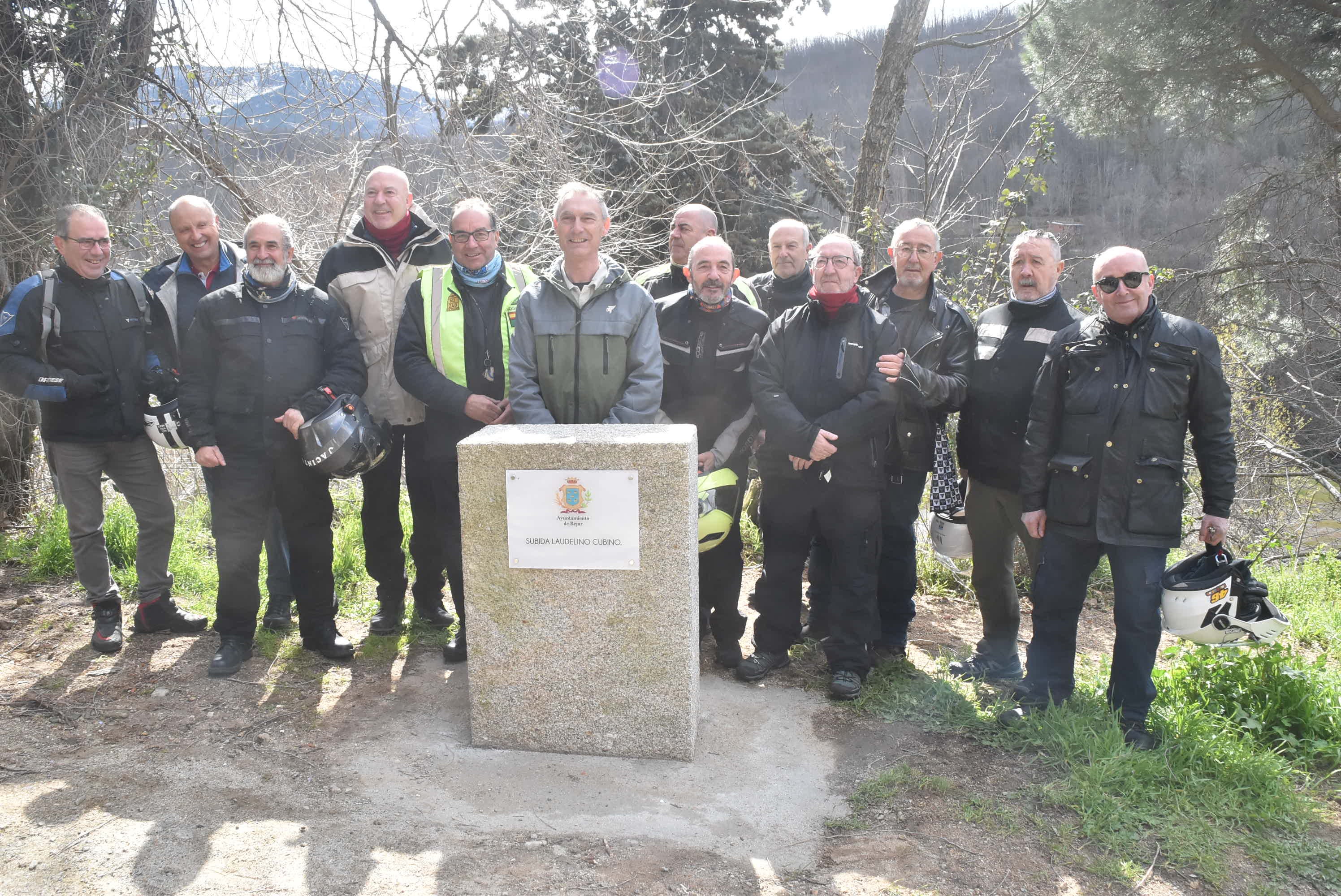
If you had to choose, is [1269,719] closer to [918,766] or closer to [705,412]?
[918,766]

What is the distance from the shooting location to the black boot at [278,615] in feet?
16.0

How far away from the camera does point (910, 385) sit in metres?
4.04

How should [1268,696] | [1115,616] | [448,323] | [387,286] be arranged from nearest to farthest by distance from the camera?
[1115,616]
[1268,696]
[448,323]
[387,286]

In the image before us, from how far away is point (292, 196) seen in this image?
7.46 metres

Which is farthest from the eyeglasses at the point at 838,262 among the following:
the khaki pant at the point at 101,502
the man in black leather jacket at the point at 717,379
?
the khaki pant at the point at 101,502

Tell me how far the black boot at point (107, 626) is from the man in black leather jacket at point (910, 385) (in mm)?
3752

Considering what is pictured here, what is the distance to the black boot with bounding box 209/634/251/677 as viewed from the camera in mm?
4348

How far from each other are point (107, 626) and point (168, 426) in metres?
1.18

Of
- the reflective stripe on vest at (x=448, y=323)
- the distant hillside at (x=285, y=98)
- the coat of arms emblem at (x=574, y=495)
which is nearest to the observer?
the coat of arms emblem at (x=574, y=495)

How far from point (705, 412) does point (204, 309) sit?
7.58 feet

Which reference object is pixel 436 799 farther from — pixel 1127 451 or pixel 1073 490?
pixel 1127 451

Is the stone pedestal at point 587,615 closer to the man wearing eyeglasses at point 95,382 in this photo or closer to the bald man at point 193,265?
the bald man at point 193,265

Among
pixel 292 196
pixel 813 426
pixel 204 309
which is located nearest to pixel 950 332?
pixel 813 426

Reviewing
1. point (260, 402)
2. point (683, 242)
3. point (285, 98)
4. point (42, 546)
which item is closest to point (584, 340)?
point (683, 242)
